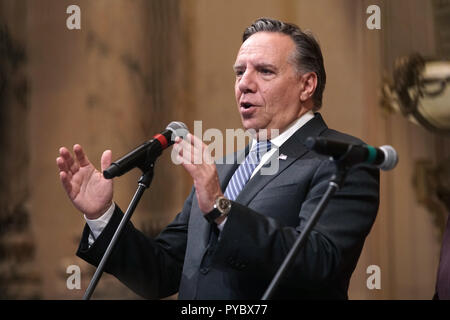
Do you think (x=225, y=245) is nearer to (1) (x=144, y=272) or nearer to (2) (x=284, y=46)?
(1) (x=144, y=272)

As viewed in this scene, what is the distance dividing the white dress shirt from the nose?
7.6 inches

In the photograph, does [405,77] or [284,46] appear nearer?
[284,46]

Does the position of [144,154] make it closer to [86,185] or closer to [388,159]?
[86,185]

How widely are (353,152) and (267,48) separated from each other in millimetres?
826

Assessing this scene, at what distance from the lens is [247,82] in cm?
226

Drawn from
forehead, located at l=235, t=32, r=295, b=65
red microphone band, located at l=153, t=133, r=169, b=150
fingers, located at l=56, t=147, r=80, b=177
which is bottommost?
fingers, located at l=56, t=147, r=80, b=177

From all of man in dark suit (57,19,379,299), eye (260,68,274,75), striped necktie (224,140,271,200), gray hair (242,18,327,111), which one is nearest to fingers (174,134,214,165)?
man in dark suit (57,19,379,299)

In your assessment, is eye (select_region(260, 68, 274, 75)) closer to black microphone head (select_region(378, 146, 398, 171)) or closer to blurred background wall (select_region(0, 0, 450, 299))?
black microphone head (select_region(378, 146, 398, 171))

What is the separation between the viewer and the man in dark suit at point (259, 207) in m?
1.83

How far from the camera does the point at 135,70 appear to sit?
4426 mm

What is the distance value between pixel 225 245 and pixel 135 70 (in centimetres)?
281

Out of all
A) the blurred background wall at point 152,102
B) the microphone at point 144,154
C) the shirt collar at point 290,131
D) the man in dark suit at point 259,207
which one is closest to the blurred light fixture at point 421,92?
the blurred background wall at point 152,102

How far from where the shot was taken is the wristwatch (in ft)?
5.84
